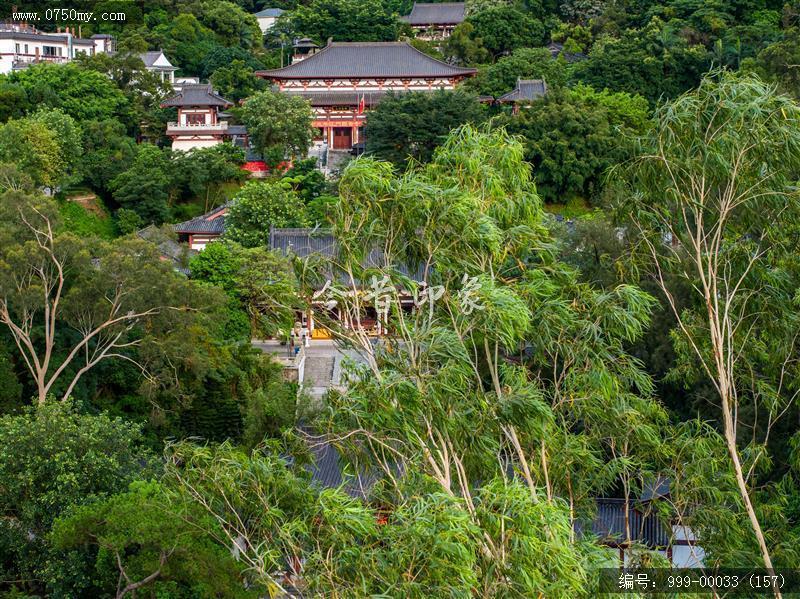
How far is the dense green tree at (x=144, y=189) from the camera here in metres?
33.7

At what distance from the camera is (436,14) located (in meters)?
57.2

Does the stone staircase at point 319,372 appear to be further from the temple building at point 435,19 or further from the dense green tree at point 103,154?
the temple building at point 435,19

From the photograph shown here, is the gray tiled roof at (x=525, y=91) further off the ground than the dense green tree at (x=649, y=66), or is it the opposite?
the dense green tree at (x=649, y=66)

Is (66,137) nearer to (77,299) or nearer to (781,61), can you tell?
(77,299)

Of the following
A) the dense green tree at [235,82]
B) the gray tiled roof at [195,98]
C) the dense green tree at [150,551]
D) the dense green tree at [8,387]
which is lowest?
the dense green tree at [8,387]

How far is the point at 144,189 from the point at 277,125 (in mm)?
4703

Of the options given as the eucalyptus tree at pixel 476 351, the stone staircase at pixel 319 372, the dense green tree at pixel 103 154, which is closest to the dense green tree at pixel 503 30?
the dense green tree at pixel 103 154

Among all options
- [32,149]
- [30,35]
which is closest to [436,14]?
[30,35]

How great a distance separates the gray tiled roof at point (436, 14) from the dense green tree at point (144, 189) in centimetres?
2509

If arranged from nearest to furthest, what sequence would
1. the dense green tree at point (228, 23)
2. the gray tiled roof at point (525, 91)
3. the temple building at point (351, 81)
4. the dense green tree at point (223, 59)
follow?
the gray tiled roof at point (525, 91), the temple building at point (351, 81), the dense green tree at point (223, 59), the dense green tree at point (228, 23)

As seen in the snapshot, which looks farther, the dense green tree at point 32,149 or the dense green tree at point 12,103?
the dense green tree at point 12,103

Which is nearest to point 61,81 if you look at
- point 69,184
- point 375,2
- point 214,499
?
point 69,184

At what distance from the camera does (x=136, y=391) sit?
2266 centimetres

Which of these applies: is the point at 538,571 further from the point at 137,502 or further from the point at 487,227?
the point at 137,502
